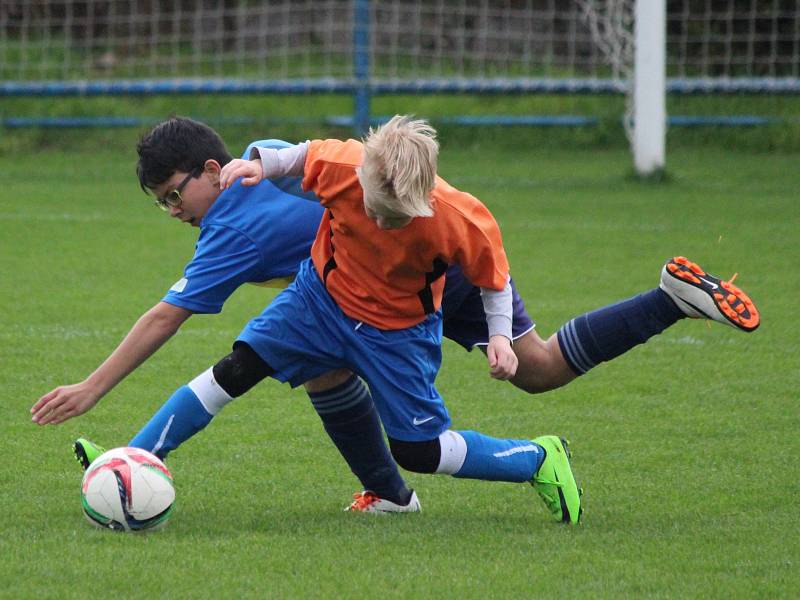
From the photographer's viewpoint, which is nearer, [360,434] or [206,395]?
[206,395]

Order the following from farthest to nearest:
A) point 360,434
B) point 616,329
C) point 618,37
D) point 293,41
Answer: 1. point 293,41
2. point 618,37
3. point 616,329
4. point 360,434

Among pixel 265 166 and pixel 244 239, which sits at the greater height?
pixel 265 166

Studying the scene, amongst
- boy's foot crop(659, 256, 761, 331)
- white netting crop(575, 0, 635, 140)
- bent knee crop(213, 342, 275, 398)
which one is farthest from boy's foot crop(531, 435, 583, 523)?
white netting crop(575, 0, 635, 140)

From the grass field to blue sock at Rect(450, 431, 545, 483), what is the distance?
0.14m

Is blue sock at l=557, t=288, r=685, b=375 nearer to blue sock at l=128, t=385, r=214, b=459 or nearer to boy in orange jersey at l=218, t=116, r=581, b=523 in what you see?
boy in orange jersey at l=218, t=116, r=581, b=523

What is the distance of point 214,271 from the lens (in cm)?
393

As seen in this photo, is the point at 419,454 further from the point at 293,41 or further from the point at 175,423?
the point at 293,41

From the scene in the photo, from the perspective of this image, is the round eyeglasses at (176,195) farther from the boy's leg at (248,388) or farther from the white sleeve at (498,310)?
the white sleeve at (498,310)

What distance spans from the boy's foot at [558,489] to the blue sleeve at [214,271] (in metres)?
1.05

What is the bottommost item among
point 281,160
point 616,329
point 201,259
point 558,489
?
point 558,489

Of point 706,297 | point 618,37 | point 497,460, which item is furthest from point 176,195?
Result: point 618,37

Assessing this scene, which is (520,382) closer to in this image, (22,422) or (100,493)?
(100,493)

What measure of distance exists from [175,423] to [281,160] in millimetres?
809

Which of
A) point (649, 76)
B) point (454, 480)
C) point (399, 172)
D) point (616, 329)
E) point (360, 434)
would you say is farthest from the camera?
point (649, 76)
